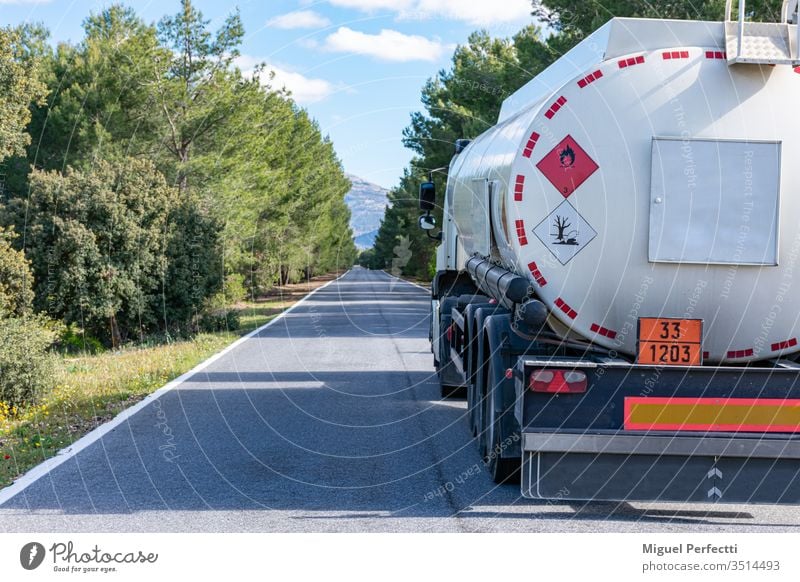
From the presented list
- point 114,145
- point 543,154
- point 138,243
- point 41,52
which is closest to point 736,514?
point 543,154

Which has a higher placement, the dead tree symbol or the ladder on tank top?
the ladder on tank top

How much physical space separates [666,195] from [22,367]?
927 cm

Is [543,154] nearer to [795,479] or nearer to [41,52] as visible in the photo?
[795,479]

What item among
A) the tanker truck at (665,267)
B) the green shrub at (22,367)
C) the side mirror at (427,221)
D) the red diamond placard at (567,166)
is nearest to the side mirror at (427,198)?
the side mirror at (427,221)

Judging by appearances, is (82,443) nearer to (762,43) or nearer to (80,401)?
(80,401)

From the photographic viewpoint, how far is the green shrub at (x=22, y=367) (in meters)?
11.9

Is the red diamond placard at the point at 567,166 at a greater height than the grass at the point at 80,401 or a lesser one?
greater

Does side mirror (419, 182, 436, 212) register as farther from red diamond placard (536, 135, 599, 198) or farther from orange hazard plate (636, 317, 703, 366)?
orange hazard plate (636, 317, 703, 366)

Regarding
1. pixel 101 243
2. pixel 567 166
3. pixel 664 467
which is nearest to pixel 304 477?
pixel 664 467

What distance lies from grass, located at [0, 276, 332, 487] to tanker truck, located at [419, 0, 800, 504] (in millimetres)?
4532

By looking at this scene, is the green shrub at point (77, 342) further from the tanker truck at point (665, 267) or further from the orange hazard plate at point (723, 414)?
the orange hazard plate at point (723, 414)

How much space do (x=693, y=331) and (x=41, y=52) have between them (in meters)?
38.3
